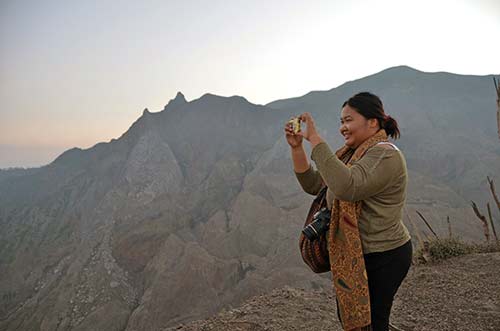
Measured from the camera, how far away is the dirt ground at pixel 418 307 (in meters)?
3.05

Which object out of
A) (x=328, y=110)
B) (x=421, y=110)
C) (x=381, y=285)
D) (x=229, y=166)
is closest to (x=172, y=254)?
(x=229, y=166)

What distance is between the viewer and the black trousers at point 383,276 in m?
1.23

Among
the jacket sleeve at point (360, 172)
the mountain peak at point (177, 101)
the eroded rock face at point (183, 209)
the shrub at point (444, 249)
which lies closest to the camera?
the jacket sleeve at point (360, 172)

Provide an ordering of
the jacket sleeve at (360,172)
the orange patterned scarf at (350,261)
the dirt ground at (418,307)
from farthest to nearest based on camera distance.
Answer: the dirt ground at (418,307) < the orange patterned scarf at (350,261) < the jacket sleeve at (360,172)

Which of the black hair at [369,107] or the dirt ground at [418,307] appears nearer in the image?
the black hair at [369,107]

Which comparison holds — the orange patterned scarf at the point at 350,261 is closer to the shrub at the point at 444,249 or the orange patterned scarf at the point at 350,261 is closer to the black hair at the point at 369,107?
the black hair at the point at 369,107

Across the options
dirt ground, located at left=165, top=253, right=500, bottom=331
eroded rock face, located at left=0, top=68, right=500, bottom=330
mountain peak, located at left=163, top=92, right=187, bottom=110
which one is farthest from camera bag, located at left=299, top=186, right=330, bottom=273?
mountain peak, located at left=163, top=92, right=187, bottom=110

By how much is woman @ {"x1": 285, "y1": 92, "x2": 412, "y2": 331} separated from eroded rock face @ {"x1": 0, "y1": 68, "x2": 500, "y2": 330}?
1466 centimetres

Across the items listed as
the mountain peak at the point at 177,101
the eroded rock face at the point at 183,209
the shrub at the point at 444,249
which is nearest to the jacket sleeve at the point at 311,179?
the shrub at the point at 444,249

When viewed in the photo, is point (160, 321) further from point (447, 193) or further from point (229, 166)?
point (447, 193)

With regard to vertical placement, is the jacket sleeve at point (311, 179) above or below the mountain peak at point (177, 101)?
below

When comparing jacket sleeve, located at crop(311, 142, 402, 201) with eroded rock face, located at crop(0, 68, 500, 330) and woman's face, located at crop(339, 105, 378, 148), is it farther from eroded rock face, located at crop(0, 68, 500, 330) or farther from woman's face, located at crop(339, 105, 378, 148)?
eroded rock face, located at crop(0, 68, 500, 330)

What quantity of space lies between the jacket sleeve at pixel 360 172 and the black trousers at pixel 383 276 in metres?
0.29

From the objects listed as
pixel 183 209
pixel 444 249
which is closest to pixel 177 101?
pixel 183 209
